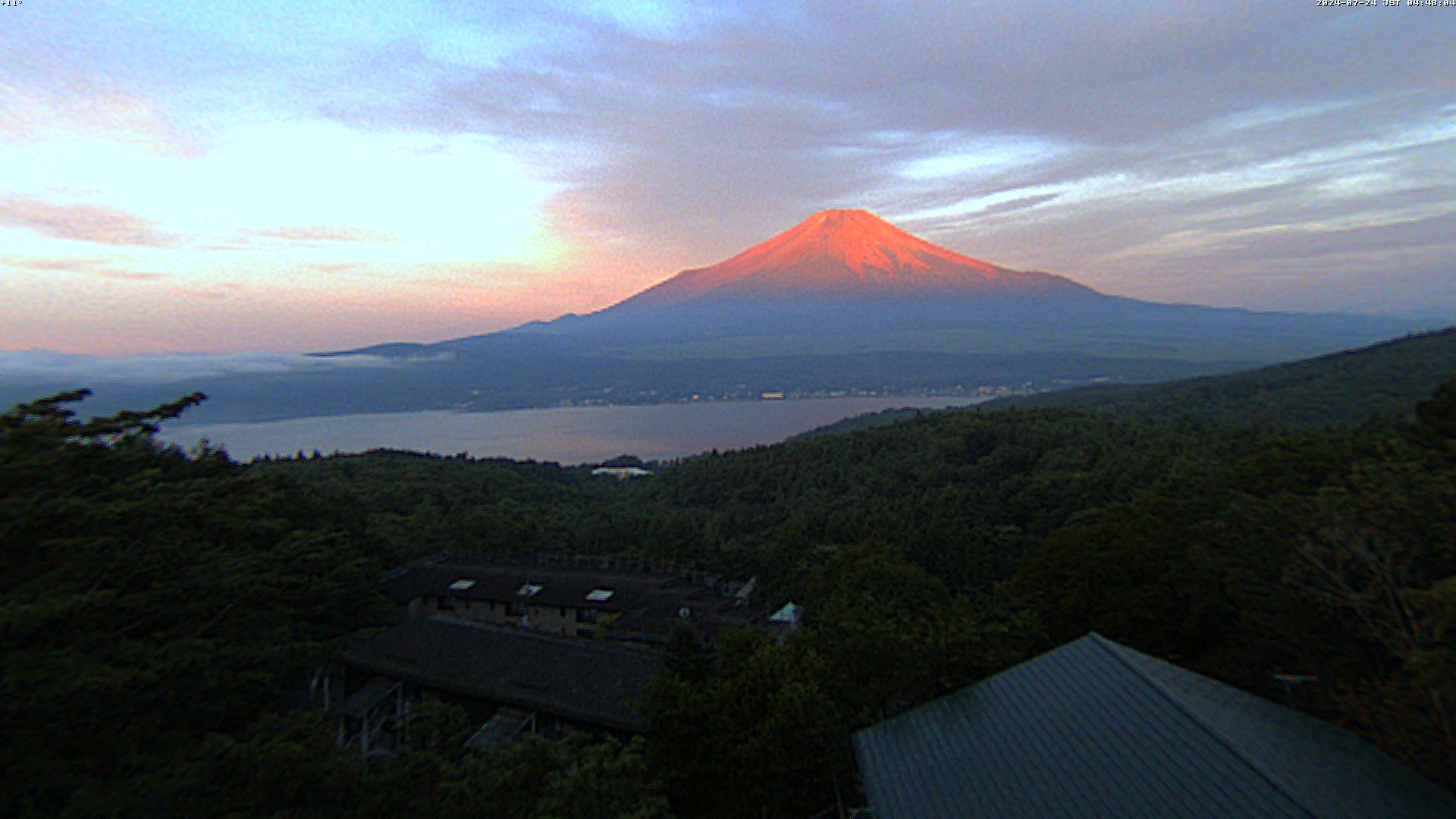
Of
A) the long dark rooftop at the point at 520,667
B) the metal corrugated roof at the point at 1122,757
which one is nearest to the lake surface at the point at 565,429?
the long dark rooftop at the point at 520,667

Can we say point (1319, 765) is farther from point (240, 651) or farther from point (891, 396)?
point (891, 396)

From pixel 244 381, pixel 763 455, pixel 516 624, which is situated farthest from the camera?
pixel 244 381

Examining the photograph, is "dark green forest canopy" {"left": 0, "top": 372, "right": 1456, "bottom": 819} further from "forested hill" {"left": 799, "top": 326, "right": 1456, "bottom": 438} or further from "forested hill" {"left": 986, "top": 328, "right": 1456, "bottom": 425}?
"forested hill" {"left": 986, "top": 328, "right": 1456, "bottom": 425}

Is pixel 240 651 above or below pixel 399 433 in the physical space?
above

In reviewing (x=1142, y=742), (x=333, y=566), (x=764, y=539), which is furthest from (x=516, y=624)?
(x=1142, y=742)

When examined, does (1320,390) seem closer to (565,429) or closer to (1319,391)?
(1319,391)

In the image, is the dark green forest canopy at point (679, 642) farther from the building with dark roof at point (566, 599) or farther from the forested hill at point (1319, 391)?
the forested hill at point (1319, 391)
